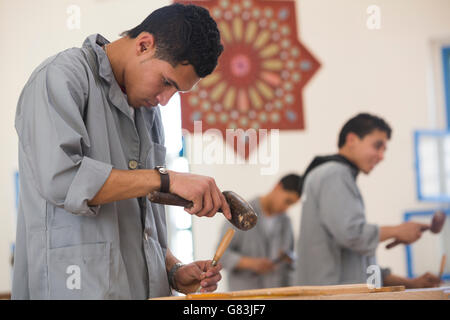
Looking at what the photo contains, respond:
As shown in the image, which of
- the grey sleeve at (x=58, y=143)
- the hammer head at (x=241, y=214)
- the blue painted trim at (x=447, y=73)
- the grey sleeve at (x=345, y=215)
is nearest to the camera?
the grey sleeve at (x=58, y=143)

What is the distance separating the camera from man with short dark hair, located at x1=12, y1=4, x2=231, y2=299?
1.17 metres

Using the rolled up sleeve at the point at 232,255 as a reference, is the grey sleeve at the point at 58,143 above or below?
above

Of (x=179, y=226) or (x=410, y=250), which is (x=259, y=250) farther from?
(x=410, y=250)

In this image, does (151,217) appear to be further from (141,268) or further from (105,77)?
(105,77)

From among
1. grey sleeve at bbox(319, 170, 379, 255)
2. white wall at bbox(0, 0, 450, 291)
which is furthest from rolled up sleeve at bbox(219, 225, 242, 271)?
grey sleeve at bbox(319, 170, 379, 255)

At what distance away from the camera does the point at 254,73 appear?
13.5 feet

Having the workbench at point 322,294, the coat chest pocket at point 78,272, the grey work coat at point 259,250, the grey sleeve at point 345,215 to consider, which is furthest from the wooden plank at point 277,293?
the grey work coat at point 259,250

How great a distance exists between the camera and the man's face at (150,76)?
4.52 feet

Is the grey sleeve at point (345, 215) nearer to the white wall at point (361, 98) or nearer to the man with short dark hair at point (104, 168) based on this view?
the man with short dark hair at point (104, 168)

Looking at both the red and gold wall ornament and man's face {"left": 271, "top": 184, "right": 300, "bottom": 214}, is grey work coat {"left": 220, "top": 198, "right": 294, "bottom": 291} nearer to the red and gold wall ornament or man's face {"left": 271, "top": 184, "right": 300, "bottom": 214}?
man's face {"left": 271, "top": 184, "right": 300, "bottom": 214}

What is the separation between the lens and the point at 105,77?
1.35 metres
